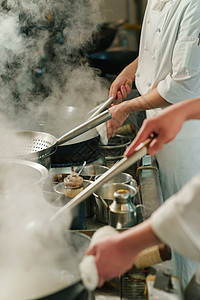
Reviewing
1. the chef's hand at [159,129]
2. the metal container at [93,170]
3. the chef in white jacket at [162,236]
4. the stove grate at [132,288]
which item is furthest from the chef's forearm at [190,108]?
the metal container at [93,170]

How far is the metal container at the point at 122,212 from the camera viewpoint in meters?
1.61

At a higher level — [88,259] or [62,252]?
[88,259]

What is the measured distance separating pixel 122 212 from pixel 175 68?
963 millimetres

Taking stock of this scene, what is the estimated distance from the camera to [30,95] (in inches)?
115

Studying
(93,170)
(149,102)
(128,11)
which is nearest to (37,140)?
(93,170)

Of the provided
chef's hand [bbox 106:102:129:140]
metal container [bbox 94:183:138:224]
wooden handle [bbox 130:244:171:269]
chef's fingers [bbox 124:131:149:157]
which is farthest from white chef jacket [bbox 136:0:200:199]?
wooden handle [bbox 130:244:171:269]

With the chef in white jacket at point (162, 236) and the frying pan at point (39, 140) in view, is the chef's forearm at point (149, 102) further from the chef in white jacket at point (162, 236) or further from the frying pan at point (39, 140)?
the chef in white jacket at point (162, 236)

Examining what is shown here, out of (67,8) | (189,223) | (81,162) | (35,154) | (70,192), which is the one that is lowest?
(81,162)

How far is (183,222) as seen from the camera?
1.06 m

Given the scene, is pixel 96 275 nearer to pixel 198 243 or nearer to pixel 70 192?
pixel 198 243

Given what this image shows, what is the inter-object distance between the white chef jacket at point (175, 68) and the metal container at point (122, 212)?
686 millimetres

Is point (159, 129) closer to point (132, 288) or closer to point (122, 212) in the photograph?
point (122, 212)

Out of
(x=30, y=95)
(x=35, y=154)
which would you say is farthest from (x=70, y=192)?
(x=30, y=95)

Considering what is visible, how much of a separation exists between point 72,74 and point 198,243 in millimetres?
2342
